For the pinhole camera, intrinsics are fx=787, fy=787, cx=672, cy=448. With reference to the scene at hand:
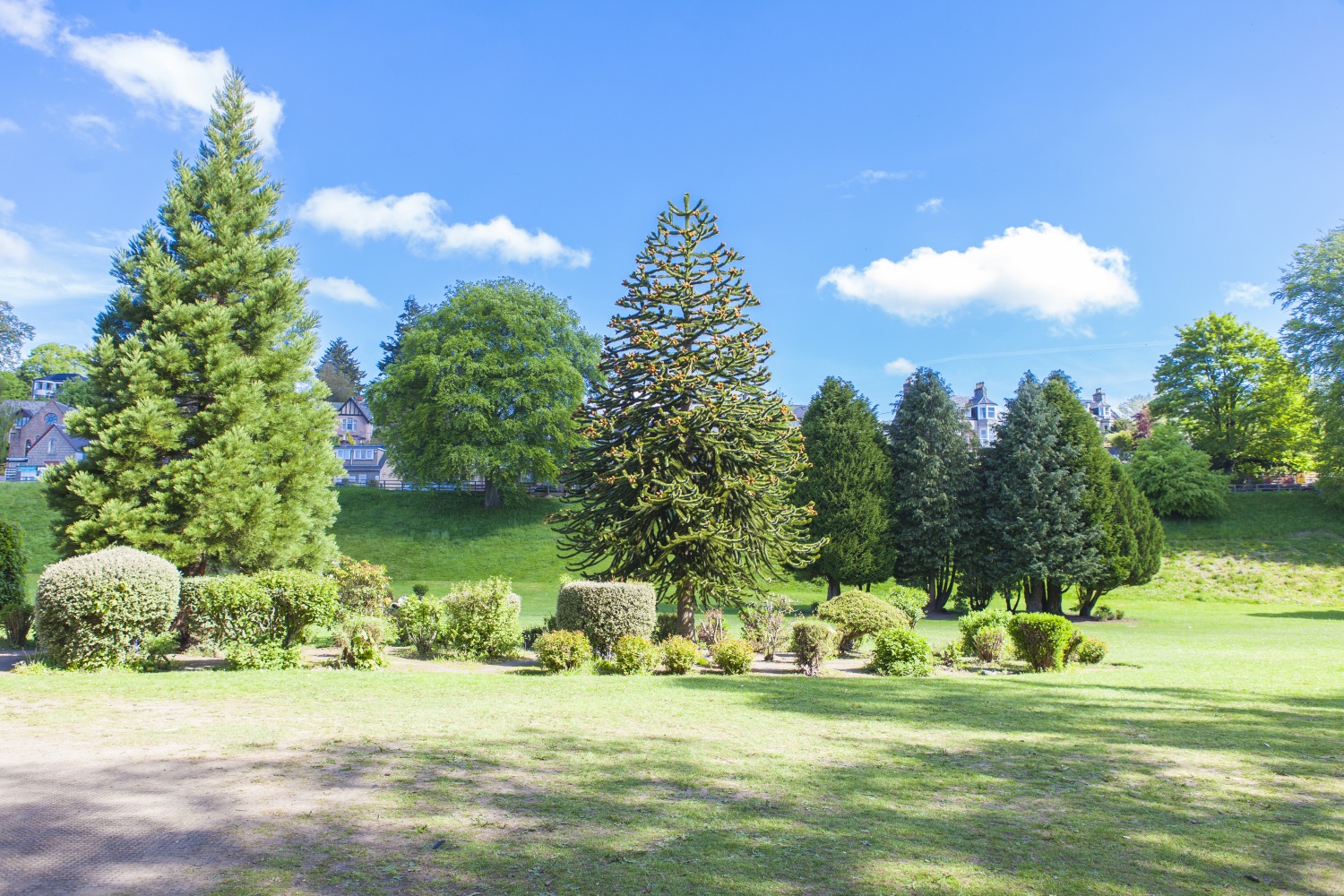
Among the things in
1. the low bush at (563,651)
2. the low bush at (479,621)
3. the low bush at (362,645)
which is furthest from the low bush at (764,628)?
the low bush at (362,645)

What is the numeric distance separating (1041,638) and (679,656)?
6.16 meters

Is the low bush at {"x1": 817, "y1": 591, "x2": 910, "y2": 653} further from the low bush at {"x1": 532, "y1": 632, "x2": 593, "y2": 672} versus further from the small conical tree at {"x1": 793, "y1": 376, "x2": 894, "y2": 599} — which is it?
the small conical tree at {"x1": 793, "y1": 376, "x2": 894, "y2": 599}

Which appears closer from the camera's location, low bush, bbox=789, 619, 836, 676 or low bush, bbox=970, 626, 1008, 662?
low bush, bbox=789, 619, 836, 676

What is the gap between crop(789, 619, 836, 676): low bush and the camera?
41.0 feet

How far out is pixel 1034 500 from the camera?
1128 inches

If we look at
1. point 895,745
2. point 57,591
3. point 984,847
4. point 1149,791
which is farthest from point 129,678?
point 1149,791

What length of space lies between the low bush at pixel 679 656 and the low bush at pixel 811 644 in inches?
71.3

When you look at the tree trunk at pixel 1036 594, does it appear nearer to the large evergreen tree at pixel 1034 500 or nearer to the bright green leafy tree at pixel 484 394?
the large evergreen tree at pixel 1034 500

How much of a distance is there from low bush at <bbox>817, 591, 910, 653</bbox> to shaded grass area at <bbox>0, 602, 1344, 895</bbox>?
3.37 metres

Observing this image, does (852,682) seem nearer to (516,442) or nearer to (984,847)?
(984,847)

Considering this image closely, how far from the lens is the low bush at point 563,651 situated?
1175cm

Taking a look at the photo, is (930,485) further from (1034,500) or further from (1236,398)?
(1236,398)

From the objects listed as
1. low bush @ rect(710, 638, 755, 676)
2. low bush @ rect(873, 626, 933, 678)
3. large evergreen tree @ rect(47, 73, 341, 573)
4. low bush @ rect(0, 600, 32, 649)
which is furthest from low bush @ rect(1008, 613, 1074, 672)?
low bush @ rect(0, 600, 32, 649)

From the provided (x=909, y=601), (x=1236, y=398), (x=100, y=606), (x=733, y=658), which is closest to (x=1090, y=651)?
(x=909, y=601)
